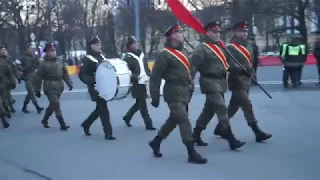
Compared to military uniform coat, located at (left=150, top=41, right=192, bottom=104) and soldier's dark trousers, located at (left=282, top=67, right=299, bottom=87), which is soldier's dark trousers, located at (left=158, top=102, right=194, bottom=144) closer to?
military uniform coat, located at (left=150, top=41, right=192, bottom=104)

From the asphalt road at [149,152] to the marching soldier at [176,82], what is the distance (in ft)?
1.43

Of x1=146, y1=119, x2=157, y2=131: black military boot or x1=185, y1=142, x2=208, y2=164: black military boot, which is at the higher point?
x1=185, y1=142, x2=208, y2=164: black military boot

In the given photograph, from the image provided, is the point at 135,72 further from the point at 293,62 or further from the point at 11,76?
the point at 293,62

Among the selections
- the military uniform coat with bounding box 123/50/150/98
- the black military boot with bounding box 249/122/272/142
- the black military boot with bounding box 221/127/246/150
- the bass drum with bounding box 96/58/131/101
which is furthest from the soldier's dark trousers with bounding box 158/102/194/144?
the military uniform coat with bounding box 123/50/150/98

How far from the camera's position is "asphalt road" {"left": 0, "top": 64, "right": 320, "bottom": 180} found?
8461mm

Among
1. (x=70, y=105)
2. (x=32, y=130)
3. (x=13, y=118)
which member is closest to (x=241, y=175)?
(x=32, y=130)

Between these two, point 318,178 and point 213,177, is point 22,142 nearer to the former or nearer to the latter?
point 213,177

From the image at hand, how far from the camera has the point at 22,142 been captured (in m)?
11.9

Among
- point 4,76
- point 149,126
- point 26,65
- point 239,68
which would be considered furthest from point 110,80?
point 26,65

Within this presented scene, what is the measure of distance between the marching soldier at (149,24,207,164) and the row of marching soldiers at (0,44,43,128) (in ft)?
19.3

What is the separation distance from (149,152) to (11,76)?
18.6 feet

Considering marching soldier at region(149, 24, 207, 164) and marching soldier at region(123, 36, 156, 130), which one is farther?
marching soldier at region(123, 36, 156, 130)

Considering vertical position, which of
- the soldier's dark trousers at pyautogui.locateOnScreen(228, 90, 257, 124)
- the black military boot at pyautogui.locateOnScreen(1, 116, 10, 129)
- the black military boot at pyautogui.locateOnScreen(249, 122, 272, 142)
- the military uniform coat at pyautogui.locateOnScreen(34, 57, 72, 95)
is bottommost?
the black military boot at pyautogui.locateOnScreen(1, 116, 10, 129)

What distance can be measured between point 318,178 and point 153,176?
2048 mm
